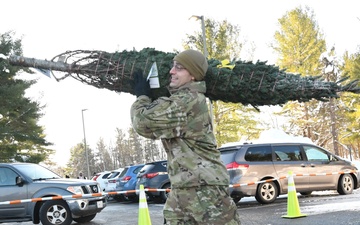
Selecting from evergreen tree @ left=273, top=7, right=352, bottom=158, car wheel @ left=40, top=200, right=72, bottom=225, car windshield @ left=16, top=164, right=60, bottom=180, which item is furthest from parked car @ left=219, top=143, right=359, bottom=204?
evergreen tree @ left=273, top=7, right=352, bottom=158

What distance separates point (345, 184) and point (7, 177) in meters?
9.01

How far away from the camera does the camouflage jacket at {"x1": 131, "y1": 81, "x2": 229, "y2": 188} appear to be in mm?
2766

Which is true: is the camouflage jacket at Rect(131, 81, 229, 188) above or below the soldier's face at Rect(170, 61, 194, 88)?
below

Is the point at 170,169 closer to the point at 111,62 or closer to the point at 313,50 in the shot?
the point at 111,62

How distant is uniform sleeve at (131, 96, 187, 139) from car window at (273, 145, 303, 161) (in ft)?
33.5

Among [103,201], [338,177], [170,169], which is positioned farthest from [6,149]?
[170,169]

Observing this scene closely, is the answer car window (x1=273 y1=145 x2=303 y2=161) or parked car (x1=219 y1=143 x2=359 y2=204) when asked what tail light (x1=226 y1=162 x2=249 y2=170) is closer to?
parked car (x1=219 y1=143 x2=359 y2=204)

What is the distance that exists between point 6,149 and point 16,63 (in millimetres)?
25533

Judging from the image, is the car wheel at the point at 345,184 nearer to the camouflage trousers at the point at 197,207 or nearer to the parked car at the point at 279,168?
the parked car at the point at 279,168

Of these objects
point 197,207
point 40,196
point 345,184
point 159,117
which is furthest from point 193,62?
point 345,184

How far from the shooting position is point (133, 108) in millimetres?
2797

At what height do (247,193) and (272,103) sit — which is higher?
(272,103)

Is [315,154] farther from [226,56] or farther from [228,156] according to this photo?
[226,56]

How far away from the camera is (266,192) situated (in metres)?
12.1
